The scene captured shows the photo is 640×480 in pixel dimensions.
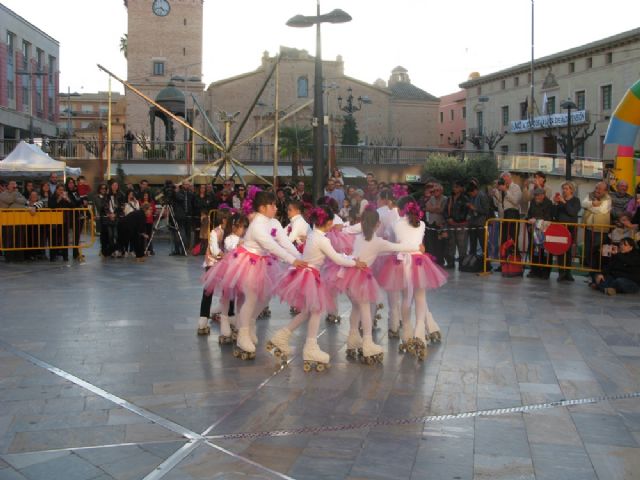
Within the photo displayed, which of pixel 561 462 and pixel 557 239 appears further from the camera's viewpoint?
pixel 557 239

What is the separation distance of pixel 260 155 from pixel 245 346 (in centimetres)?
3190

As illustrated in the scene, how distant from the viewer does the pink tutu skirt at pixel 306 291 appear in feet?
25.0

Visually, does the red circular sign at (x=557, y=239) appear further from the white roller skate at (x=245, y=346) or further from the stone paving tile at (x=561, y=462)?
the stone paving tile at (x=561, y=462)

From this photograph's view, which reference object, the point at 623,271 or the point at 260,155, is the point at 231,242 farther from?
the point at 260,155

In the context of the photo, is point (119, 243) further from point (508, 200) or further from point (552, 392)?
point (552, 392)

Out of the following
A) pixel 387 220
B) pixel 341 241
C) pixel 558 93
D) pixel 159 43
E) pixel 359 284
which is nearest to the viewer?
pixel 359 284

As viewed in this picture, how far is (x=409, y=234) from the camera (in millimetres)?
8414

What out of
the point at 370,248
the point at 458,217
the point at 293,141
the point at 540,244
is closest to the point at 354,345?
the point at 370,248

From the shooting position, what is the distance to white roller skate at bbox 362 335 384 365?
8000 mm

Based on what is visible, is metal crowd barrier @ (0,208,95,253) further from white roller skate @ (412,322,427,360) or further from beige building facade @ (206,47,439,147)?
beige building facade @ (206,47,439,147)

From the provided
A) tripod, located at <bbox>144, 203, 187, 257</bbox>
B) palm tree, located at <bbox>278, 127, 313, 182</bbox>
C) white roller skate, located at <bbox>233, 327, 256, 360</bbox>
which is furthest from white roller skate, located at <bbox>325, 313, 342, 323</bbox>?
palm tree, located at <bbox>278, 127, 313, 182</bbox>

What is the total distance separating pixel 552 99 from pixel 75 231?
56.3m

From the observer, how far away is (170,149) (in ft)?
119

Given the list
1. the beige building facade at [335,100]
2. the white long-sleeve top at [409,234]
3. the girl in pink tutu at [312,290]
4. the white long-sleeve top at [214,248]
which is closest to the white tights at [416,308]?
the white long-sleeve top at [409,234]
